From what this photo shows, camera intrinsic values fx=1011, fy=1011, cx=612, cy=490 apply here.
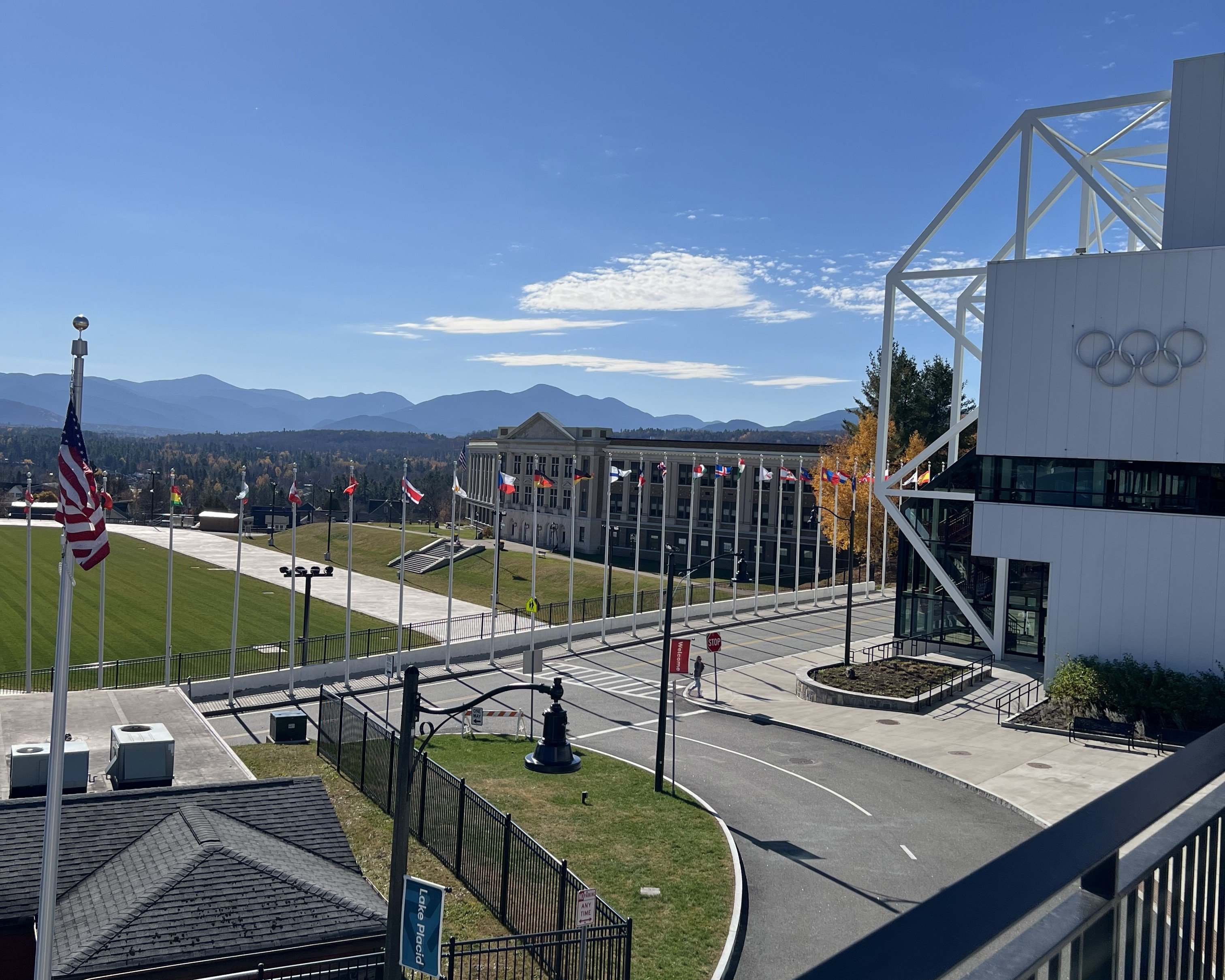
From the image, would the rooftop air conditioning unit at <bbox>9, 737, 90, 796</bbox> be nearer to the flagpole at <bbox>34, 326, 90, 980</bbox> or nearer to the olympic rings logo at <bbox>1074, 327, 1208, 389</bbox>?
the flagpole at <bbox>34, 326, 90, 980</bbox>

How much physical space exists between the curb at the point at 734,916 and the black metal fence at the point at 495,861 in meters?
2.07

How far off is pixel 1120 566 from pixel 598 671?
22349mm

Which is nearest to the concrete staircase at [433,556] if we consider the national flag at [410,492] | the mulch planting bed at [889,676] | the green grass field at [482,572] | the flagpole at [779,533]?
the green grass field at [482,572]

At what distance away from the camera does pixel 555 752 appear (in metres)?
21.3

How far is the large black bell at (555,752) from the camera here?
69.6 feet

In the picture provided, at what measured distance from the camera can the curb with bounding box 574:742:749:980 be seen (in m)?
17.3

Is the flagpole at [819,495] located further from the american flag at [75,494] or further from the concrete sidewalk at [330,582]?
the american flag at [75,494]

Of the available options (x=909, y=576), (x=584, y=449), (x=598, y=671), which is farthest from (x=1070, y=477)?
(x=584, y=449)

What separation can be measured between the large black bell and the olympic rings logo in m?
28.7

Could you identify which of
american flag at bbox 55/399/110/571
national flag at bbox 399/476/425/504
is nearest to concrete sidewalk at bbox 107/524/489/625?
national flag at bbox 399/476/425/504

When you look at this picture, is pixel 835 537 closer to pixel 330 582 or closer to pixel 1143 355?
pixel 1143 355

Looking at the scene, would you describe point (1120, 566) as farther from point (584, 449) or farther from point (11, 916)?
point (584, 449)

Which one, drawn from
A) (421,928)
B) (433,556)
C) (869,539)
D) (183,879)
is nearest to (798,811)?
(421,928)

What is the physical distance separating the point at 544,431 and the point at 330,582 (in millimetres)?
33257
